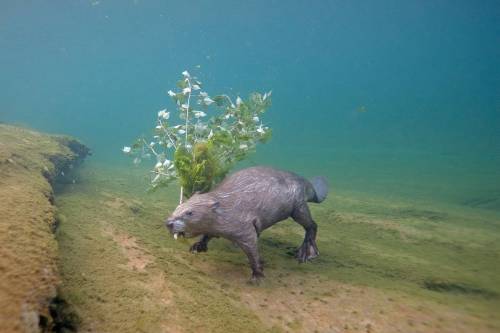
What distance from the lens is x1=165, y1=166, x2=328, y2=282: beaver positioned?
11.2 ft

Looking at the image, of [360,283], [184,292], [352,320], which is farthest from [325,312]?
[184,292]

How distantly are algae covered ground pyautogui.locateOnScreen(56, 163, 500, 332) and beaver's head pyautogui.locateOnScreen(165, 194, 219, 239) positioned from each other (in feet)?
1.52

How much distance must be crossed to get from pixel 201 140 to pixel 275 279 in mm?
2504

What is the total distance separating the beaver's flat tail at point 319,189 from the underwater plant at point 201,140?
3.71 ft

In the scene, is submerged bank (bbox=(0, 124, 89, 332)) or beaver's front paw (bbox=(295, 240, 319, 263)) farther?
beaver's front paw (bbox=(295, 240, 319, 263))

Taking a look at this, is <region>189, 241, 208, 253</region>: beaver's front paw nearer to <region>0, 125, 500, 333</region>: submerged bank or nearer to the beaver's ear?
<region>0, 125, 500, 333</region>: submerged bank

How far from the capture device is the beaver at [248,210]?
3414 millimetres

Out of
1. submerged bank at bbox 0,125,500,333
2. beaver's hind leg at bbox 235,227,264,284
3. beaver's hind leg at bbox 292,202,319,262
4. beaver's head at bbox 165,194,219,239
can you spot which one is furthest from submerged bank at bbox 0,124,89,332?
beaver's hind leg at bbox 292,202,319,262

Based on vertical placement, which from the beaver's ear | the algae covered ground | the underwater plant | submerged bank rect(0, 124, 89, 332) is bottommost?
the algae covered ground

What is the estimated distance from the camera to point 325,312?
301cm

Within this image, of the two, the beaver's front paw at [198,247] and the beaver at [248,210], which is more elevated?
the beaver at [248,210]

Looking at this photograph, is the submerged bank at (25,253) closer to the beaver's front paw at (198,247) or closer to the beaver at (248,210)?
the beaver at (248,210)

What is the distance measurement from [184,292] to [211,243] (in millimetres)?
1601

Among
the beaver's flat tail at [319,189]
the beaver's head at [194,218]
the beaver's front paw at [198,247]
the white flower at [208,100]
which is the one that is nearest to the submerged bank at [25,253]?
the beaver's head at [194,218]
